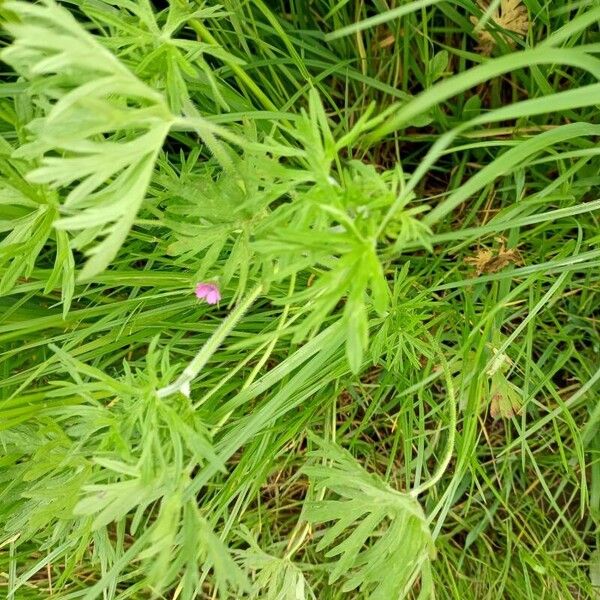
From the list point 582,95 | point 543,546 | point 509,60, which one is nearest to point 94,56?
point 509,60

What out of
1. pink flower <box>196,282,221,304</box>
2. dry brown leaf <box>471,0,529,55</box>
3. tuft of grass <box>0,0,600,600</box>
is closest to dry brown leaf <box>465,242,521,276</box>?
tuft of grass <box>0,0,600,600</box>

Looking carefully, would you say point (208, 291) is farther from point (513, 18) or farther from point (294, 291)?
point (513, 18)

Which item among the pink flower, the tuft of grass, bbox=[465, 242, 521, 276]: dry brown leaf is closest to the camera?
the tuft of grass

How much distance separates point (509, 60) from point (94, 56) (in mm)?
510

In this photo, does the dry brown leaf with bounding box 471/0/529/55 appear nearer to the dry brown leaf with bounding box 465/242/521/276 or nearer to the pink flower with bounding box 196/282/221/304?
the dry brown leaf with bounding box 465/242/521/276

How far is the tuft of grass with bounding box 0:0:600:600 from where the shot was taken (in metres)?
0.97

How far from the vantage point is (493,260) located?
167 centimetres

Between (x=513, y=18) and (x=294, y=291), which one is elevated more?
(x=513, y=18)

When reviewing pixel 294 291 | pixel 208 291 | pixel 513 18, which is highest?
pixel 513 18

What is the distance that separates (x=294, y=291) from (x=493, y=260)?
49 centimetres

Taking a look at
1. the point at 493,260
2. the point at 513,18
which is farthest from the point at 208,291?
the point at 513,18

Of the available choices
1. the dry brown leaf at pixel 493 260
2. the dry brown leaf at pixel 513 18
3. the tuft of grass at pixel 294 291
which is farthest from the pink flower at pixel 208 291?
the dry brown leaf at pixel 513 18

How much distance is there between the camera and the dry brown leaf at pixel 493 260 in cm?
163

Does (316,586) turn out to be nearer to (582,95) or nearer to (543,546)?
(543,546)
